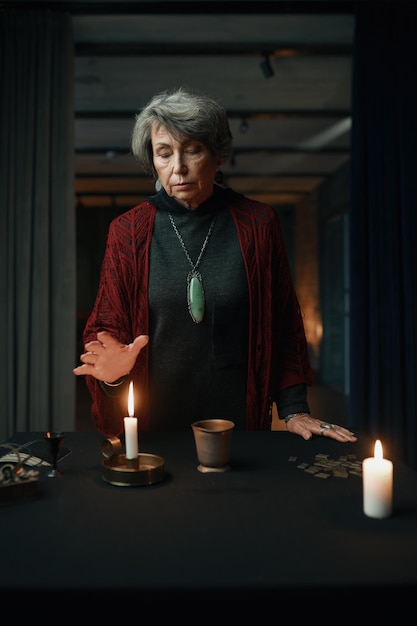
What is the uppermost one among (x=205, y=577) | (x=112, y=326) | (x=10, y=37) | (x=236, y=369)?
(x=10, y=37)

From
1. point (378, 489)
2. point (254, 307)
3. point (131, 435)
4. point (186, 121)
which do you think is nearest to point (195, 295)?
point (254, 307)

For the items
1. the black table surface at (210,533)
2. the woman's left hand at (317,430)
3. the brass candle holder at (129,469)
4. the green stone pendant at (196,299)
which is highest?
the green stone pendant at (196,299)

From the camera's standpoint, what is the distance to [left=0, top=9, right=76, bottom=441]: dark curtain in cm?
340

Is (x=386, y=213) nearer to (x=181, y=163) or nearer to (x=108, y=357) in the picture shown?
(x=181, y=163)

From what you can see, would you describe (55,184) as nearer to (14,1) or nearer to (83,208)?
(14,1)

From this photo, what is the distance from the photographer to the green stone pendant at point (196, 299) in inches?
67.5

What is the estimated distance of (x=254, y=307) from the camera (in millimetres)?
1774

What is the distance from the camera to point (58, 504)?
1.08m

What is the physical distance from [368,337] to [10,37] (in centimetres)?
283

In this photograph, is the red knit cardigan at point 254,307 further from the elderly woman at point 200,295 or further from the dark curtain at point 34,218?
the dark curtain at point 34,218

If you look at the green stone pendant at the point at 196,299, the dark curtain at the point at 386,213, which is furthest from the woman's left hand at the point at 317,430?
the dark curtain at the point at 386,213

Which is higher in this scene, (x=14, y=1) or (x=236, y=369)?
(x=14, y=1)

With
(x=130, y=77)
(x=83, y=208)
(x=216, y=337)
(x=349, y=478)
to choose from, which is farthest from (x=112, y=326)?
(x=83, y=208)

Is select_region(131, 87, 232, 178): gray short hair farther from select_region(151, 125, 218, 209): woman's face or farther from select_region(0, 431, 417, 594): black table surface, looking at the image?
select_region(0, 431, 417, 594): black table surface
